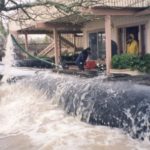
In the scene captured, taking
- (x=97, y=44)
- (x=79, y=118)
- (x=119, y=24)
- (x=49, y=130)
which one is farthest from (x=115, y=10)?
(x=49, y=130)

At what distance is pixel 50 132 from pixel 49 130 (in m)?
0.18

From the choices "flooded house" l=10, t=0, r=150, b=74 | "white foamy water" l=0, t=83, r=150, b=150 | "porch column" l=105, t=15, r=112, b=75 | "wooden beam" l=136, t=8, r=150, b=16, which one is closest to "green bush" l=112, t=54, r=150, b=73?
"porch column" l=105, t=15, r=112, b=75

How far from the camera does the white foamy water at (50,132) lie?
7027 mm

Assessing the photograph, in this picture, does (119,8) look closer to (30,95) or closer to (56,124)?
(30,95)

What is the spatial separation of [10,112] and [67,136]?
3.34 meters

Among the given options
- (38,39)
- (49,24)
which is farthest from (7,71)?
(38,39)

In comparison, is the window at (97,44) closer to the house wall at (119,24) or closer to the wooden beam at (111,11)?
the house wall at (119,24)

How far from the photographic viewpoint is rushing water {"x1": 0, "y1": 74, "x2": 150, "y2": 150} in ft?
23.2

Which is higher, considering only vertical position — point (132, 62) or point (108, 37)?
point (108, 37)

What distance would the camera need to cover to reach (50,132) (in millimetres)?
8055

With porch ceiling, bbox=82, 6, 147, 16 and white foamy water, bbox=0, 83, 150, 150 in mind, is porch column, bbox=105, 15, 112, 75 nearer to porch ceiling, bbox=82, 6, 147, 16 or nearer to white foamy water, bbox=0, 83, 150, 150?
porch ceiling, bbox=82, 6, 147, 16

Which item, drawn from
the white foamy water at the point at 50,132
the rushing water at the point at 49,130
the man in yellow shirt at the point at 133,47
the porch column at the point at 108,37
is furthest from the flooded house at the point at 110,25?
the white foamy water at the point at 50,132

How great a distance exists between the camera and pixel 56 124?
8.72 m

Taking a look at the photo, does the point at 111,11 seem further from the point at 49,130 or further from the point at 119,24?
the point at 49,130
